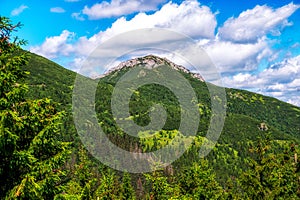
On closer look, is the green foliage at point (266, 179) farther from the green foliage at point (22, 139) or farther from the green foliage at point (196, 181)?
the green foliage at point (22, 139)

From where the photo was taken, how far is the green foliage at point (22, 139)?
476 inches

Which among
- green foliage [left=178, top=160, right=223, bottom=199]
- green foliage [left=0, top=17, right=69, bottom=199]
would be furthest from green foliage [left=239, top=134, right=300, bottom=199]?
green foliage [left=0, top=17, right=69, bottom=199]

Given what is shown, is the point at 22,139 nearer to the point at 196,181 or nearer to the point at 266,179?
the point at 266,179

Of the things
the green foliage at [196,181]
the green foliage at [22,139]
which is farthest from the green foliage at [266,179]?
the green foliage at [22,139]

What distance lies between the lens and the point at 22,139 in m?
13.8

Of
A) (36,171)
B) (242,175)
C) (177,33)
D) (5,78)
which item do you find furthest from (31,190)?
(177,33)

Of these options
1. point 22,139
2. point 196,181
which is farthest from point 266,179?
point 22,139

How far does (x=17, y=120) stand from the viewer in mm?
12156

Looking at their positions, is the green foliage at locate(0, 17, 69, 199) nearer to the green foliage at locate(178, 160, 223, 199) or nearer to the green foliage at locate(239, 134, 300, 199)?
the green foliage at locate(239, 134, 300, 199)

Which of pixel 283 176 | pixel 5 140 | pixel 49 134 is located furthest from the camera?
pixel 283 176

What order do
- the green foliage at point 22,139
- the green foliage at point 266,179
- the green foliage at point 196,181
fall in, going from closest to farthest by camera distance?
the green foliage at point 22,139 → the green foliage at point 266,179 → the green foliage at point 196,181

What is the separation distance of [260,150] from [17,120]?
26.6 metres

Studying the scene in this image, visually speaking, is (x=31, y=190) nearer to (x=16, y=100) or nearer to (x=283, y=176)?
(x=16, y=100)

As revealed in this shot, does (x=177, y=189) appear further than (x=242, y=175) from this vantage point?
Yes
